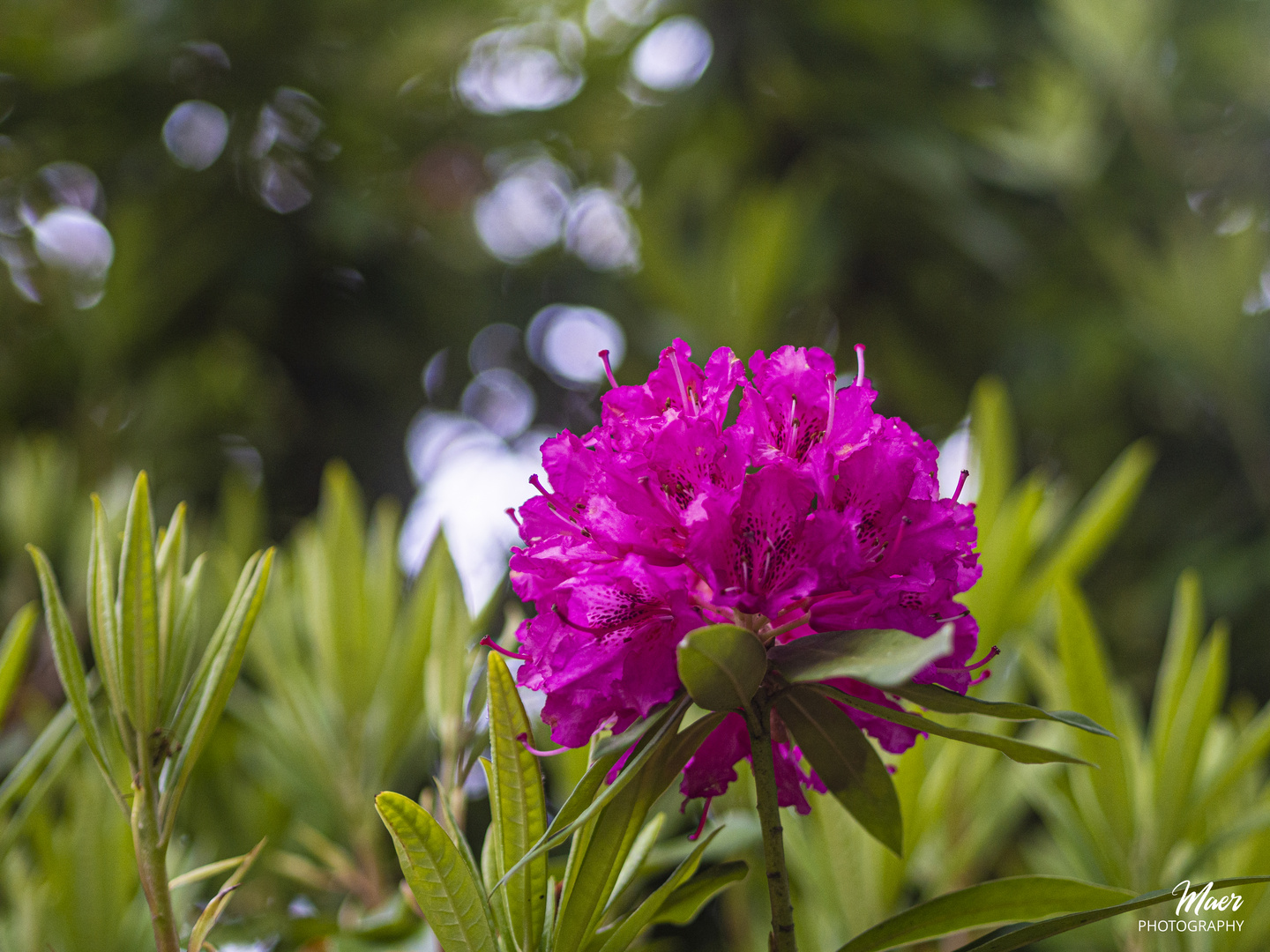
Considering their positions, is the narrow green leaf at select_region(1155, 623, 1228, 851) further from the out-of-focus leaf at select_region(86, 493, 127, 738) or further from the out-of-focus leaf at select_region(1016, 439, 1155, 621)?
the out-of-focus leaf at select_region(86, 493, 127, 738)

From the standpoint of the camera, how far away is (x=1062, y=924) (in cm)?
47

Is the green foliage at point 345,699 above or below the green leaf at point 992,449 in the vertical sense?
below

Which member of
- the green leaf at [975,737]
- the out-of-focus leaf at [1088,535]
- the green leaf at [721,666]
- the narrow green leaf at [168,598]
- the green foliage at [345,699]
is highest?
the green leaf at [721,666]

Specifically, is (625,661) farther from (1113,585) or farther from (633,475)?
(1113,585)

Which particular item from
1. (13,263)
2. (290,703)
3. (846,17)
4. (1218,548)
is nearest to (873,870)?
(290,703)

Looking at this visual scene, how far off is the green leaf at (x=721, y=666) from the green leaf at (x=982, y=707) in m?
0.06

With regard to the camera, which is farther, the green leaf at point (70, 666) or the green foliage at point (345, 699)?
the green foliage at point (345, 699)

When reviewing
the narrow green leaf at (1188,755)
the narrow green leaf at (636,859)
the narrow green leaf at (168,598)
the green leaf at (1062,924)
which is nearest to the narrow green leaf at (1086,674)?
the narrow green leaf at (1188,755)

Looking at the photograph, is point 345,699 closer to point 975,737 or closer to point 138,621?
point 138,621

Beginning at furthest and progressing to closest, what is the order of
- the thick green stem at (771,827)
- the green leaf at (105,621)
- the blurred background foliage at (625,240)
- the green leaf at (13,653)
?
1. the blurred background foliage at (625,240)
2. the green leaf at (13,653)
3. the green leaf at (105,621)
4. the thick green stem at (771,827)

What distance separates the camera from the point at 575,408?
7.10 ft

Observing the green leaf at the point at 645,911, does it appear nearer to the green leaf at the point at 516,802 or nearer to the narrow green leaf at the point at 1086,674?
the green leaf at the point at 516,802

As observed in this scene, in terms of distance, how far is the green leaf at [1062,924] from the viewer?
454mm

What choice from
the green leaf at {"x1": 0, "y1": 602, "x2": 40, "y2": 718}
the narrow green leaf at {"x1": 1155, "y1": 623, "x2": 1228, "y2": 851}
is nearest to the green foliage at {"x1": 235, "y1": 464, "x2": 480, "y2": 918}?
the green leaf at {"x1": 0, "y1": 602, "x2": 40, "y2": 718}
